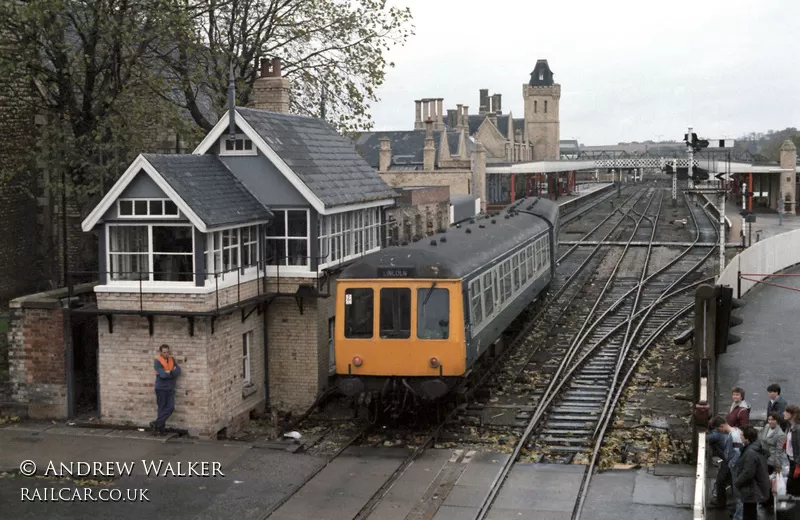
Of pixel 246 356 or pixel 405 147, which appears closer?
pixel 246 356

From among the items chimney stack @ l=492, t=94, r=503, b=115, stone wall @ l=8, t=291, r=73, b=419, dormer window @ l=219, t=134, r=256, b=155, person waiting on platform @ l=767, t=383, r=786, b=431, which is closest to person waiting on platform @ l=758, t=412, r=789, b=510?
person waiting on platform @ l=767, t=383, r=786, b=431

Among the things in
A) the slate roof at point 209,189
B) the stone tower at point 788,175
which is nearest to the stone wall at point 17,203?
the slate roof at point 209,189

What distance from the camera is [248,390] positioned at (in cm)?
1778

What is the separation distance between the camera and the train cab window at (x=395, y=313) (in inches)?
640

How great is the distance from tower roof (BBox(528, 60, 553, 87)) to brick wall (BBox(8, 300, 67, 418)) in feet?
373

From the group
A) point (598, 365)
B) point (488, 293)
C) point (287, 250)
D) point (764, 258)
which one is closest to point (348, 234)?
point (287, 250)

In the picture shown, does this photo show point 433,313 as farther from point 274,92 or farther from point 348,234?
point 274,92

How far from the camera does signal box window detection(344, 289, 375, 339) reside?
53.8 feet

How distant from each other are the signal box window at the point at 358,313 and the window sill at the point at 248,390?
244 centimetres

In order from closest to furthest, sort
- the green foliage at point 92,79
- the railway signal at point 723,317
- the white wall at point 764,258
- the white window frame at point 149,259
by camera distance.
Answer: the railway signal at point 723,317
the white window frame at point 149,259
the green foliage at point 92,79
the white wall at point 764,258

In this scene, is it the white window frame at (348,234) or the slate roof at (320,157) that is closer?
the slate roof at (320,157)

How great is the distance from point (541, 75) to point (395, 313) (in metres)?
116

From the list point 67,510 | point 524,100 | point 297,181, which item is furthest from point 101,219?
point 524,100

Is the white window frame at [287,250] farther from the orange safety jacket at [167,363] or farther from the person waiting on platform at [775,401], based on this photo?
the person waiting on platform at [775,401]
